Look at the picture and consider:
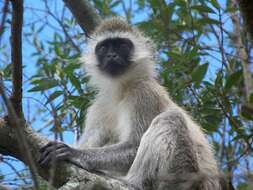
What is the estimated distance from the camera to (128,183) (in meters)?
5.75

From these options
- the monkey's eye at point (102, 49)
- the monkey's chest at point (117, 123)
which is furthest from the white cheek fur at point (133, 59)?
the monkey's chest at point (117, 123)

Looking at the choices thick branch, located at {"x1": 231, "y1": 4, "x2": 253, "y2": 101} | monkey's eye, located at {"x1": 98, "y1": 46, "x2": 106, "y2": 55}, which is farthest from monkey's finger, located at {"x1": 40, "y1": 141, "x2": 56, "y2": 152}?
monkey's eye, located at {"x1": 98, "y1": 46, "x2": 106, "y2": 55}

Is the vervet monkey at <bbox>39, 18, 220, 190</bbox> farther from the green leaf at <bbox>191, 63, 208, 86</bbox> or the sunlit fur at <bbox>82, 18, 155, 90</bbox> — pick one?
the green leaf at <bbox>191, 63, 208, 86</bbox>

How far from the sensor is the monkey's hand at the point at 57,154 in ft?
16.8

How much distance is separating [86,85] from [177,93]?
1.57m

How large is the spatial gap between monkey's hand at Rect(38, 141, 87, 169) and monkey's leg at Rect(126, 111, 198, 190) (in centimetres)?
63

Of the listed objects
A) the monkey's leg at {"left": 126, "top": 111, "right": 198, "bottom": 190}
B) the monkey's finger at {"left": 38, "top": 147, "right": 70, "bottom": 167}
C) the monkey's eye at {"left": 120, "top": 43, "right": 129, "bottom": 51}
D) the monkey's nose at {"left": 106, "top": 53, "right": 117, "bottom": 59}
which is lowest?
the monkey's leg at {"left": 126, "top": 111, "right": 198, "bottom": 190}

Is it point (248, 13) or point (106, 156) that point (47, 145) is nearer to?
point (106, 156)

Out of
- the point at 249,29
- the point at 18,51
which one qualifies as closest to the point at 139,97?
the point at 18,51

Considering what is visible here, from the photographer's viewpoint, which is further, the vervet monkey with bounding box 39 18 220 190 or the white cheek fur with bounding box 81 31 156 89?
the white cheek fur with bounding box 81 31 156 89

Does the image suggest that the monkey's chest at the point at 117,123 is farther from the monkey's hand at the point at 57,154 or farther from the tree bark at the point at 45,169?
the tree bark at the point at 45,169

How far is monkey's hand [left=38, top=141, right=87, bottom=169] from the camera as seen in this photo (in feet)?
16.8

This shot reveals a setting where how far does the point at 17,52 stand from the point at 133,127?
232 cm

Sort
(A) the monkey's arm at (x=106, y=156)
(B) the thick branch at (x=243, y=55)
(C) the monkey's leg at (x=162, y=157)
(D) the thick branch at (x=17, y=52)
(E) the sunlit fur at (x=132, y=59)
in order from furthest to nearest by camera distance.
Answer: (E) the sunlit fur at (x=132, y=59)
(B) the thick branch at (x=243, y=55)
(A) the monkey's arm at (x=106, y=156)
(C) the monkey's leg at (x=162, y=157)
(D) the thick branch at (x=17, y=52)
